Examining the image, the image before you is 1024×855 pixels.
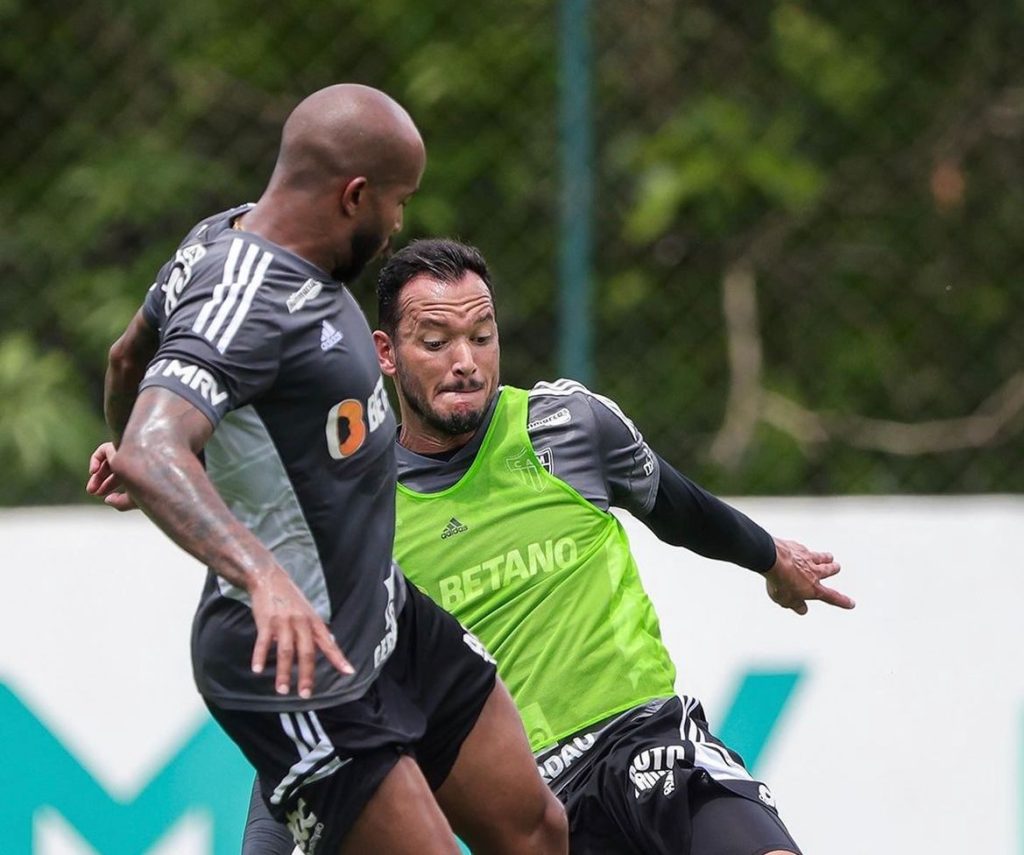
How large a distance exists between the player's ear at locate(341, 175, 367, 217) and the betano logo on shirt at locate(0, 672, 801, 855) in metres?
2.26

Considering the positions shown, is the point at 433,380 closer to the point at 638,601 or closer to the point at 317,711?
the point at 638,601

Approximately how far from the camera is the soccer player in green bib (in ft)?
12.0

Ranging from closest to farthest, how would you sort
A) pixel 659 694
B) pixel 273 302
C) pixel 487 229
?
pixel 273 302, pixel 659 694, pixel 487 229

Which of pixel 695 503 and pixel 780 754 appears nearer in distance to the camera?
pixel 695 503

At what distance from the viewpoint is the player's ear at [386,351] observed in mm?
3900

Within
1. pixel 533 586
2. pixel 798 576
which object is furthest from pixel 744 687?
pixel 533 586

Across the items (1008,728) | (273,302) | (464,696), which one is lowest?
(1008,728)

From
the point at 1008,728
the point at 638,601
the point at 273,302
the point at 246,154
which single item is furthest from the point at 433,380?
the point at 246,154

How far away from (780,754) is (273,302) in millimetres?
2549

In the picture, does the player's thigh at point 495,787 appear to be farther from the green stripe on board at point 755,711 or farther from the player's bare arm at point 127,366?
the green stripe on board at point 755,711

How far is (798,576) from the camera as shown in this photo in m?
4.01

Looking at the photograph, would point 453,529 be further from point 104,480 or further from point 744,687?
point 744,687

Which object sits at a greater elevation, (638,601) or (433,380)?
(433,380)

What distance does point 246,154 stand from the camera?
23.9ft
